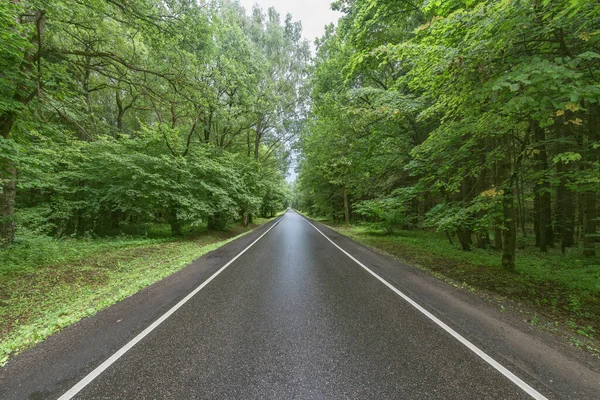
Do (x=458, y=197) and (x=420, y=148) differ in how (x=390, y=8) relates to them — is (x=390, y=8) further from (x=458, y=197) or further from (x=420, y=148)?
(x=458, y=197)

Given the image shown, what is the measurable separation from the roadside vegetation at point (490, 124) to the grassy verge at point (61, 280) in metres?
7.41

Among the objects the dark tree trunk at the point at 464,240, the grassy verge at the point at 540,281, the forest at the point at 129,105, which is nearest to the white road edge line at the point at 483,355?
the grassy verge at the point at 540,281

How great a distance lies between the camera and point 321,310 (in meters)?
3.96

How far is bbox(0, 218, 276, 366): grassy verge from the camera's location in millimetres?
3462

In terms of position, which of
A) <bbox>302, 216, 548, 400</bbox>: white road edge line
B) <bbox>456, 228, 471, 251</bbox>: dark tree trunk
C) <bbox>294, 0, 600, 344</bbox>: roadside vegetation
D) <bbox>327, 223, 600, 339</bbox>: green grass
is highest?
<bbox>294, 0, 600, 344</bbox>: roadside vegetation

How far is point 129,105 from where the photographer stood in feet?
44.9

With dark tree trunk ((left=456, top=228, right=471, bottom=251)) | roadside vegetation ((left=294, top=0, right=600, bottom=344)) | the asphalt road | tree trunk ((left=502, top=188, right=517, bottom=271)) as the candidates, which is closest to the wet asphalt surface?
the asphalt road

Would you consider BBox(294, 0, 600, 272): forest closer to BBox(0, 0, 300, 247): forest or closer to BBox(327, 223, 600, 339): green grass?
BBox(327, 223, 600, 339): green grass

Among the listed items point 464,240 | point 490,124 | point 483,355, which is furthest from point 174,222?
point 464,240

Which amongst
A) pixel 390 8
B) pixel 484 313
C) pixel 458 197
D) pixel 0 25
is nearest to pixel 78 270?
pixel 0 25

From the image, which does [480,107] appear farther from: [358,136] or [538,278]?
[358,136]

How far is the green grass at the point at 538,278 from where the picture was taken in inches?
165

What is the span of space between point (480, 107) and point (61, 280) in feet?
33.6

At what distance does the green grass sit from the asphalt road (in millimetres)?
1463
